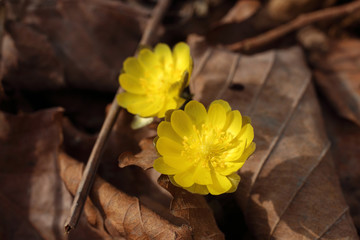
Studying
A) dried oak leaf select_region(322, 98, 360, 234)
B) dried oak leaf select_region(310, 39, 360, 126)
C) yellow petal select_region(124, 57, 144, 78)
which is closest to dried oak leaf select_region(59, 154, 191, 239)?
yellow petal select_region(124, 57, 144, 78)

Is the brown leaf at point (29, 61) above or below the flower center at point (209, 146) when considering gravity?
below

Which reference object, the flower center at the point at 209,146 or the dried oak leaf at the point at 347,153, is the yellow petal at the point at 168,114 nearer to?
the flower center at the point at 209,146

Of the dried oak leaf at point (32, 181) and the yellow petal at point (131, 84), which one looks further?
the yellow petal at point (131, 84)

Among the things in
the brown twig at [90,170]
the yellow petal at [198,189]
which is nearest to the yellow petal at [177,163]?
the yellow petal at [198,189]

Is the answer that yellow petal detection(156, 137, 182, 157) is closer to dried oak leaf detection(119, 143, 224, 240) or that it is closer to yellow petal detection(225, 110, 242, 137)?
dried oak leaf detection(119, 143, 224, 240)

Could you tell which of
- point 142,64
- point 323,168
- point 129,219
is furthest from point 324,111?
point 129,219

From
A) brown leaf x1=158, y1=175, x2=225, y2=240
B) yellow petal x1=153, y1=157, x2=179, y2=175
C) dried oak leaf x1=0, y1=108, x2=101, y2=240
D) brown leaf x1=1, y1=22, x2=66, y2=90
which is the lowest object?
dried oak leaf x1=0, y1=108, x2=101, y2=240
